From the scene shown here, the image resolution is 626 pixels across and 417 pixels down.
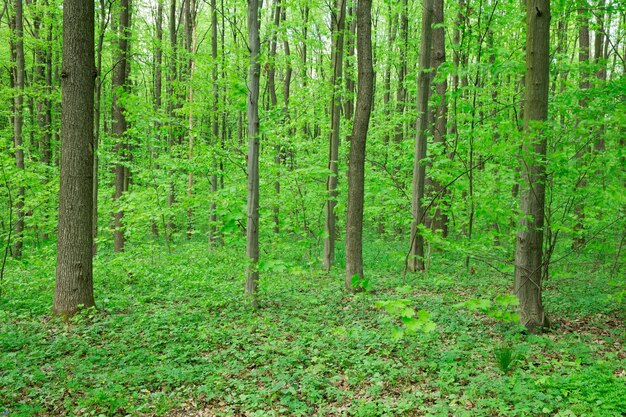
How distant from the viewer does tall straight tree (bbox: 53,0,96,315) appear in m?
6.18

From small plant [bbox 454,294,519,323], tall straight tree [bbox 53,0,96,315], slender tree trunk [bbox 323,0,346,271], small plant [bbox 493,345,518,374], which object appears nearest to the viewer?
small plant [bbox 454,294,519,323]

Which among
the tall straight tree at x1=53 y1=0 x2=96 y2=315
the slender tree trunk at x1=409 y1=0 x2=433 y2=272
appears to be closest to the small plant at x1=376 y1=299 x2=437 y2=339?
the tall straight tree at x1=53 y1=0 x2=96 y2=315

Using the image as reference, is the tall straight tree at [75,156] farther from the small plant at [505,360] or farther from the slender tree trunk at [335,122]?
the small plant at [505,360]

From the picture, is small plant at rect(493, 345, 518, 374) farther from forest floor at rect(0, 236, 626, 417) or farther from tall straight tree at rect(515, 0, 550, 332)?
tall straight tree at rect(515, 0, 550, 332)

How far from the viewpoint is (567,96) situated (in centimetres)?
632

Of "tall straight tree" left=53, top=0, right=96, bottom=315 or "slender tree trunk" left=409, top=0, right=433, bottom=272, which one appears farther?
"slender tree trunk" left=409, top=0, right=433, bottom=272

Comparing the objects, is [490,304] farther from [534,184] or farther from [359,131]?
[359,131]

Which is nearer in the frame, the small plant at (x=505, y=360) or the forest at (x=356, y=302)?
the forest at (x=356, y=302)

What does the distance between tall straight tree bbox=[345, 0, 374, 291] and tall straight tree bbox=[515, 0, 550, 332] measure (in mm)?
2874

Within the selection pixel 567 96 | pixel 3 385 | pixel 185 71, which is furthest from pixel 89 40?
pixel 185 71

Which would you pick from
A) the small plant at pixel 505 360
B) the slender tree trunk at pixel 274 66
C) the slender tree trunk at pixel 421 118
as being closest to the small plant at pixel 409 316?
the small plant at pixel 505 360

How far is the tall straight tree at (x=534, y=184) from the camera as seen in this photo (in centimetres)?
521

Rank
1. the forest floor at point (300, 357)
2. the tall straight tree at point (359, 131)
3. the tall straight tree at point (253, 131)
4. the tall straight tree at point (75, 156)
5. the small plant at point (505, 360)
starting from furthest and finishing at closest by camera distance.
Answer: the tall straight tree at point (359, 131) < the tall straight tree at point (253, 131) < the tall straight tree at point (75, 156) < the small plant at point (505, 360) < the forest floor at point (300, 357)

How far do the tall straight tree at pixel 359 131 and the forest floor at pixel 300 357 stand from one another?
1.11 meters
